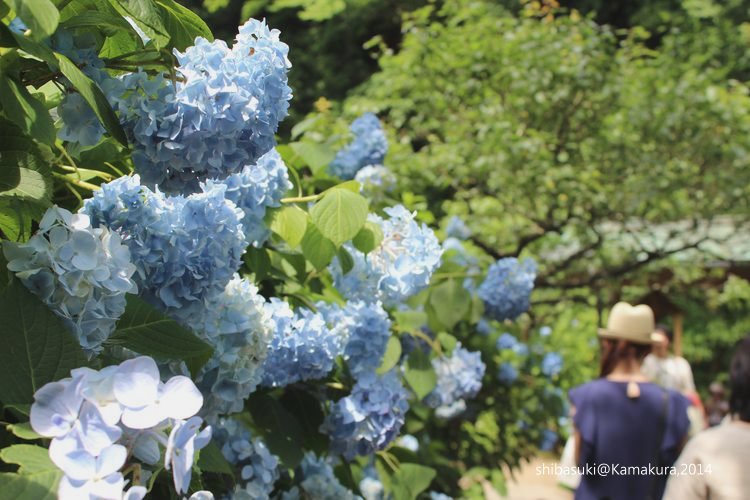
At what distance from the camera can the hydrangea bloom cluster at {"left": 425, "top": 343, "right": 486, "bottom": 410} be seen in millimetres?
2604

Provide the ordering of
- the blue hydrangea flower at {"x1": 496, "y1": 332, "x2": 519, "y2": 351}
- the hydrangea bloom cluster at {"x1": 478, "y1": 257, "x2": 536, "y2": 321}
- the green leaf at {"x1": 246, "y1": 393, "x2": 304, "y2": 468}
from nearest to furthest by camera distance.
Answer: the green leaf at {"x1": 246, "y1": 393, "x2": 304, "y2": 468}, the hydrangea bloom cluster at {"x1": 478, "y1": 257, "x2": 536, "y2": 321}, the blue hydrangea flower at {"x1": 496, "y1": 332, "x2": 519, "y2": 351}

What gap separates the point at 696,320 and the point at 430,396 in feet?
33.4

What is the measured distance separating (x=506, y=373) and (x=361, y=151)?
1.96m

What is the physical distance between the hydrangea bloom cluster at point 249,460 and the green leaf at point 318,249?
334mm

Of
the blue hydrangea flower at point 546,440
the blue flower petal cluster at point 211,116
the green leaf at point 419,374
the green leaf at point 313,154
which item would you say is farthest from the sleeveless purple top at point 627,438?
the blue flower petal cluster at point 211,116

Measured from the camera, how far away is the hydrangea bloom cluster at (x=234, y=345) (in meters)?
1.16

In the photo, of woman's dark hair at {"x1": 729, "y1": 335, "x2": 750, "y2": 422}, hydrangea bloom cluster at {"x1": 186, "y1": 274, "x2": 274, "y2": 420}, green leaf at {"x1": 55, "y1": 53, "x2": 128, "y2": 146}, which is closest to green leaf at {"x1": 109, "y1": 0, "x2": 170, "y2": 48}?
green leaf at {"x1": 55, "y1": 53, "x2": 128, "y2": 146}

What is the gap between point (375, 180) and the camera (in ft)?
8.04

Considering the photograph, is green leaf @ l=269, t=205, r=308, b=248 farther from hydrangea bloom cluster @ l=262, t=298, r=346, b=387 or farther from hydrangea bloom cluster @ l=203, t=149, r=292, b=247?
hydrangea bloom cluster @ l=262, t=298, r=346, b=387

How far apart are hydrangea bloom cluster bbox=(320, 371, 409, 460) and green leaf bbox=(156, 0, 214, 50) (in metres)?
0.92

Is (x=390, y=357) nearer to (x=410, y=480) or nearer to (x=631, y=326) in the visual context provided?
(x=410, y=480)

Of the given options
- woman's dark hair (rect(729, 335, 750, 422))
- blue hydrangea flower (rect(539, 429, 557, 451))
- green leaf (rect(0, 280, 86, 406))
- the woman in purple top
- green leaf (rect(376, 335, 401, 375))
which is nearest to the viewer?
green leaf (rect(0, 280, 86, 406))

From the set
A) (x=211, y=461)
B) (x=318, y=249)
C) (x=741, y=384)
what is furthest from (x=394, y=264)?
(x=741, y=384)

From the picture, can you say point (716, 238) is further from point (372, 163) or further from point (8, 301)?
point (8, 301)
